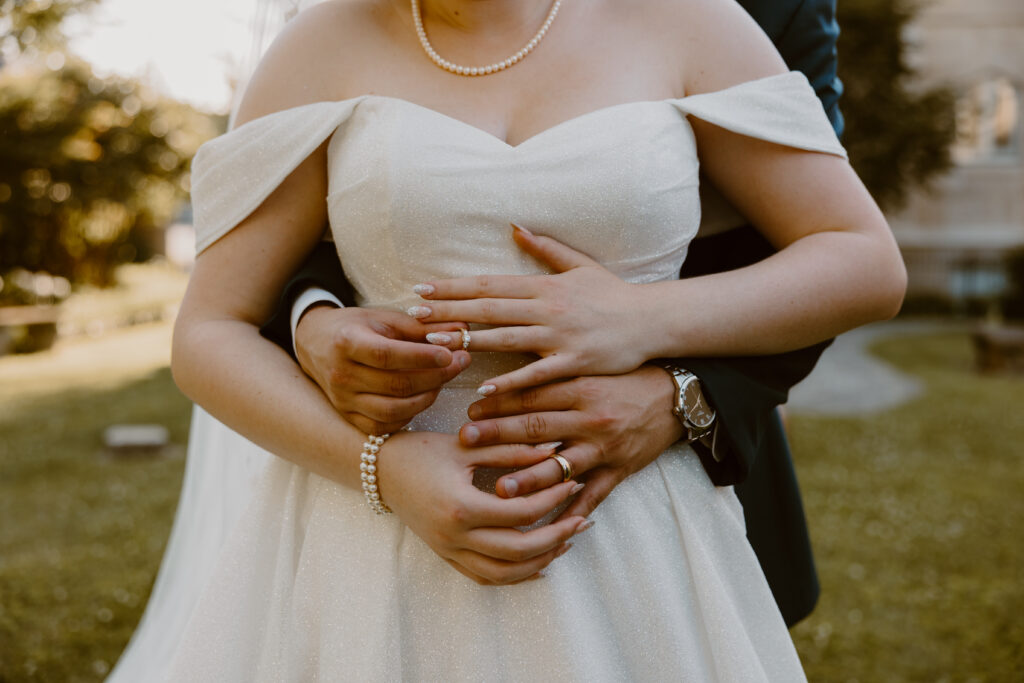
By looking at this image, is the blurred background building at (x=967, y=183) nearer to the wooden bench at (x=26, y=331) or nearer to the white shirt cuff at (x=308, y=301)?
the wooden bench at (x=26, y=331)

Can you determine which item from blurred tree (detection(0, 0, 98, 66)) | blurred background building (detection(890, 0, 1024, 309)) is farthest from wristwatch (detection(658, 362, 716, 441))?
blurred background building (detection(890, 0, 1024, 309))

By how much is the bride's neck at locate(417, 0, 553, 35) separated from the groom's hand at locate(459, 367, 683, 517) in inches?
28.2

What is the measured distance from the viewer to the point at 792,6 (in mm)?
1946

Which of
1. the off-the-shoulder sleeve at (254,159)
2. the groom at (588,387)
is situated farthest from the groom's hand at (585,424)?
the off-the-shoulder sleeve at (254,159)

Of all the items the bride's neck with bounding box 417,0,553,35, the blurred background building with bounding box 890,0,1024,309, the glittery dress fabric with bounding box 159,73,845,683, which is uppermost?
the bride's neck with bounding box 417,0,553,35

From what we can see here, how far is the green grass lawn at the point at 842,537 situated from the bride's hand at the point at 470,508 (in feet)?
11.5

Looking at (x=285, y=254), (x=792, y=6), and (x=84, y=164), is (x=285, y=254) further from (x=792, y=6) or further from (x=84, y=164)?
(x=84, y=164)

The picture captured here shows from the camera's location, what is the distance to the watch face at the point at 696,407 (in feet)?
5.04

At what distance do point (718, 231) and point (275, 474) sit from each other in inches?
39.8

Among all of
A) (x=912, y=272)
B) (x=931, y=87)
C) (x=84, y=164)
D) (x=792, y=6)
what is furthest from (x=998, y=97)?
(x=792, y=6)

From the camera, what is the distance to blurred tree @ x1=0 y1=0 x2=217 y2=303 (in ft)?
55.4

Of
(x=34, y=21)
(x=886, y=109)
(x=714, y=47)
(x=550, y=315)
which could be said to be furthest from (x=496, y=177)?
(x=886, y=109)

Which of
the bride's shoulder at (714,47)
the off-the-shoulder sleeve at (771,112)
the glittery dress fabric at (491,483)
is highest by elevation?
the bride's shoulder at (714,47)

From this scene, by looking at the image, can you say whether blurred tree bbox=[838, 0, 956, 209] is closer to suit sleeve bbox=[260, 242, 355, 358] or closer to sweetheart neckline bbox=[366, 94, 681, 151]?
sweetheart neckline bbox=[366, 94, 681, 151]
